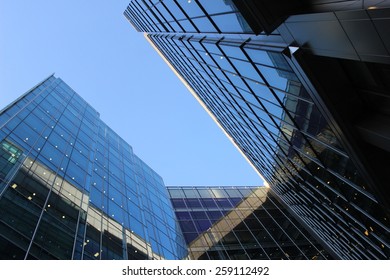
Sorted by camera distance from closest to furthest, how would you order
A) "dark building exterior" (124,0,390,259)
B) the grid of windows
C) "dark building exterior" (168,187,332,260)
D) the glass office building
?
Result: "dark building exterior" (124,0,390,259) → the grid of windows → the glass office building → "dark building exterior" (168,187,332,260)

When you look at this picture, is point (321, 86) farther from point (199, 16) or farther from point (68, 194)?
point (68, 194)

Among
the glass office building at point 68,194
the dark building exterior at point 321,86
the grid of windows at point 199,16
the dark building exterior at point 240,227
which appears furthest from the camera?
the dark building exterior at point 240,227

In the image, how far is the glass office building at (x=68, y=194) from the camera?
1500cm

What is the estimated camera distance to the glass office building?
15000 mm

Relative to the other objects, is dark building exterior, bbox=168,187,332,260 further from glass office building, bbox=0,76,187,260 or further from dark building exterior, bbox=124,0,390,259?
dark building exterior, bbox=124,0,390,259

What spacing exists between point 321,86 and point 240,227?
2967 centimetres

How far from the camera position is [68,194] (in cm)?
1991

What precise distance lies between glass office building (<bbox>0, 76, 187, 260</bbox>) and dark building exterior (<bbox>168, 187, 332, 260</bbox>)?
9.19 feet

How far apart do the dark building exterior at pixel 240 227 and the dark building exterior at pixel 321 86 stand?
14.0 m

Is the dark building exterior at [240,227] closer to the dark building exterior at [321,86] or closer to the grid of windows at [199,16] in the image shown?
the dark building exterior at [321,86]

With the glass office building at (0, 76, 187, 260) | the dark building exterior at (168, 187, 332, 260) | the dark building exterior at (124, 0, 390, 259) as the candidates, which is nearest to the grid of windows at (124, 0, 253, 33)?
the dark building exterior at (124, 0, 390, 259)

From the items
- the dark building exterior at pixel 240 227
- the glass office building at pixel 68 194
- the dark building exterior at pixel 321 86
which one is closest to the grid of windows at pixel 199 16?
the dark building exterior at pixel 321 86
